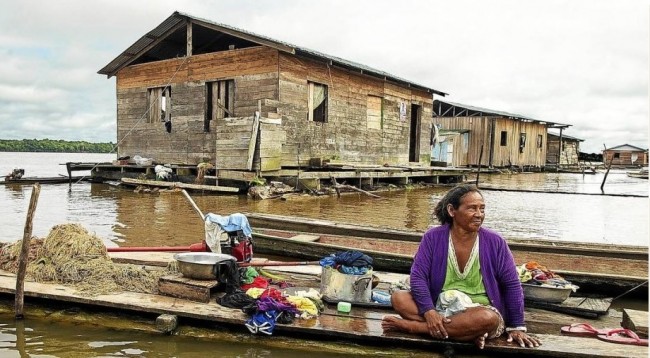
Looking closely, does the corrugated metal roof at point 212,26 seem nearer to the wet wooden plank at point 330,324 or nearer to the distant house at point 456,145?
the distant house at point 456,145

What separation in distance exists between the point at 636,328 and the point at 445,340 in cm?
175

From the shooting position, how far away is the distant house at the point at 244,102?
645 inches

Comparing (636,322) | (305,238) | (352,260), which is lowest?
(636,322)

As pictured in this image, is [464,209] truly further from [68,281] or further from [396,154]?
[396,154]

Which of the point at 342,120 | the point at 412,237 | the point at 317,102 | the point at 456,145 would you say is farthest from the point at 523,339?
the point at 456,145

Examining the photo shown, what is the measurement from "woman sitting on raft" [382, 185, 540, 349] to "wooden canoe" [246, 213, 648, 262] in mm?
3370

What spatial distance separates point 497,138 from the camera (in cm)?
3509

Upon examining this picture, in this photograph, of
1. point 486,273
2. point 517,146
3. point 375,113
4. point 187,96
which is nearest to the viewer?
point 486,273

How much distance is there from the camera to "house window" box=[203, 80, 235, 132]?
58.5ft

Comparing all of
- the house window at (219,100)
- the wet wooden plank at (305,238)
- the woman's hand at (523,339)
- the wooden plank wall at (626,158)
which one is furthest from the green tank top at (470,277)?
the wooden plank wall at (626,158)

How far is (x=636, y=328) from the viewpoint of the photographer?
4359mm

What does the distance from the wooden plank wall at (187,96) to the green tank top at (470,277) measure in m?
13.1

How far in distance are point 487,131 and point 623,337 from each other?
31.7 meters

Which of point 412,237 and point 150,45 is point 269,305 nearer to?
point 412,237
